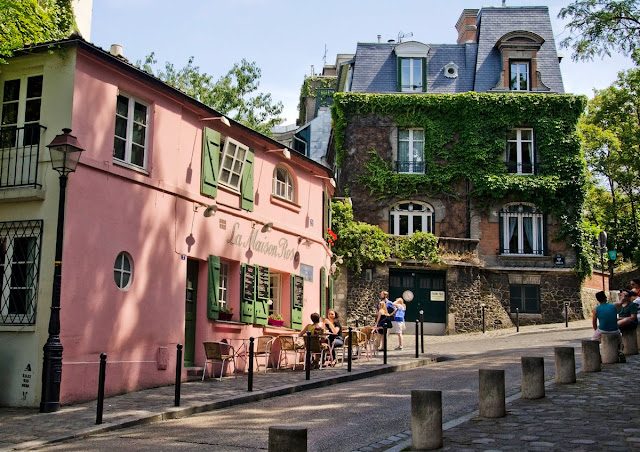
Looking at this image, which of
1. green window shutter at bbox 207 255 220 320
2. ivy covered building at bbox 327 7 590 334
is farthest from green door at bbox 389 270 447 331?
green window shutter at bbox 207 255 220 320

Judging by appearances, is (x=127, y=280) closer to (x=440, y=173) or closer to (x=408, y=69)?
(x=440, y=173)

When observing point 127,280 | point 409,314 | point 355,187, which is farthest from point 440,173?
point 127,280

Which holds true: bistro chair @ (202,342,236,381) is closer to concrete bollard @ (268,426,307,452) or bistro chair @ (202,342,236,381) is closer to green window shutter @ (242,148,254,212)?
green window shutter @ (242,148,254,212)

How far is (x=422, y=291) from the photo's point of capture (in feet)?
96.1

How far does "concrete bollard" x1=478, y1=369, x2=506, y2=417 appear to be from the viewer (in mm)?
9656

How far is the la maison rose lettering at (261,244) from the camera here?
16984 mm

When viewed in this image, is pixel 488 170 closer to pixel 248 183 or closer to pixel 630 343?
pixel 630 343

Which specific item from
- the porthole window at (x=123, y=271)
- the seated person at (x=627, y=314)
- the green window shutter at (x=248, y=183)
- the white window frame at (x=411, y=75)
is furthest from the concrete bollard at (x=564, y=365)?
the white window frame at (x=411, y=75)

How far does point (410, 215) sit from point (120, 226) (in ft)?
63.7

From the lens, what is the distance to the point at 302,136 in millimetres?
41312

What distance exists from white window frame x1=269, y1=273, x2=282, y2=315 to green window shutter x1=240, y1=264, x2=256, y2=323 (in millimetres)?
1733

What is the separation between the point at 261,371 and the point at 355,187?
15.6m

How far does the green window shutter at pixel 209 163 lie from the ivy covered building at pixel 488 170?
1465cm

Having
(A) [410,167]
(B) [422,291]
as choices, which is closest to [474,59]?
(A) [410,167]
